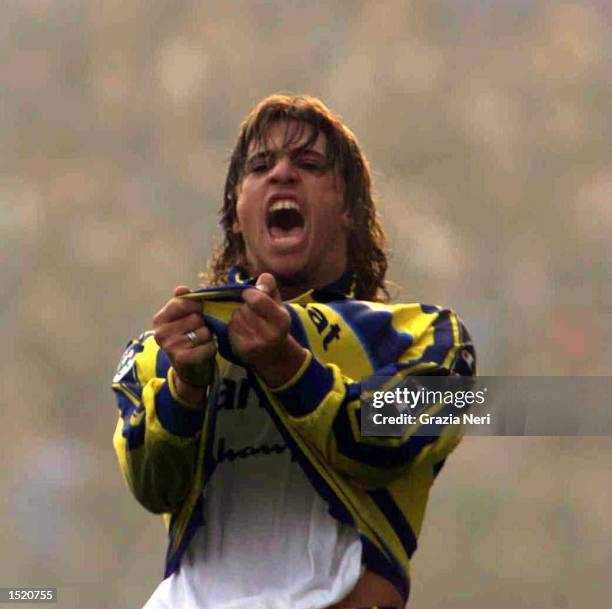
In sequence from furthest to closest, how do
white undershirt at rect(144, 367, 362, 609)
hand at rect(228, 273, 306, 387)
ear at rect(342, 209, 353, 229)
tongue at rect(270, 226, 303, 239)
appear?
ear at rect(342, 209, 353, 229) < tongue at rect(270, 226, 303, 239) < white undershirt at rect(144, 367, 362, 609) < hand at rect(228, 273, 306, 387)

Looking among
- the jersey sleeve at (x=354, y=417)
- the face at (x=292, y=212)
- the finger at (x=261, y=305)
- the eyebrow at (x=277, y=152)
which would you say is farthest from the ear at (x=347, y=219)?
the finger at (x=261, y=305)

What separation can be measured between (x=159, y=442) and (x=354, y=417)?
1.07ft

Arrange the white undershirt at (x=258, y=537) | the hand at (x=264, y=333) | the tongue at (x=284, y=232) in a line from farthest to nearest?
the tongue at (x=284, y=232) → the white undershirt at (x=258, y=537) → the hand at (x=264, y=333)

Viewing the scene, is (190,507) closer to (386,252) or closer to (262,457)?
(262,457)

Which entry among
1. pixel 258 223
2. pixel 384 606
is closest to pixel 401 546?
pixel 384 606

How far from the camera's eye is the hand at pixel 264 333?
7.85 feet

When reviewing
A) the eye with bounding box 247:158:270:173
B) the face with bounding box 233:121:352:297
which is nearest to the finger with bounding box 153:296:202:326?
the face with bounding box 233:121:352:297

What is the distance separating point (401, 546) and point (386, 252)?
2.48ft

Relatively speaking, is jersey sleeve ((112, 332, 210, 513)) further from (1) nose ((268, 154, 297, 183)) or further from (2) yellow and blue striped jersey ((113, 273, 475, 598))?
(1) nose ((268, 154, 297, 183))

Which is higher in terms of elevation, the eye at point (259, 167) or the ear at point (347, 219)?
the eye at point (259, 167)

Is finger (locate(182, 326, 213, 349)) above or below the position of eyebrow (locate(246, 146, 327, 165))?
below

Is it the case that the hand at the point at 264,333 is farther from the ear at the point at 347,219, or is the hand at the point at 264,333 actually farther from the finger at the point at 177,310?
the ear at the point at 347,219

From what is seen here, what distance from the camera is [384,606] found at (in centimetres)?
252

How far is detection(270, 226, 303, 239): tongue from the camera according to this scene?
2.81 metres
